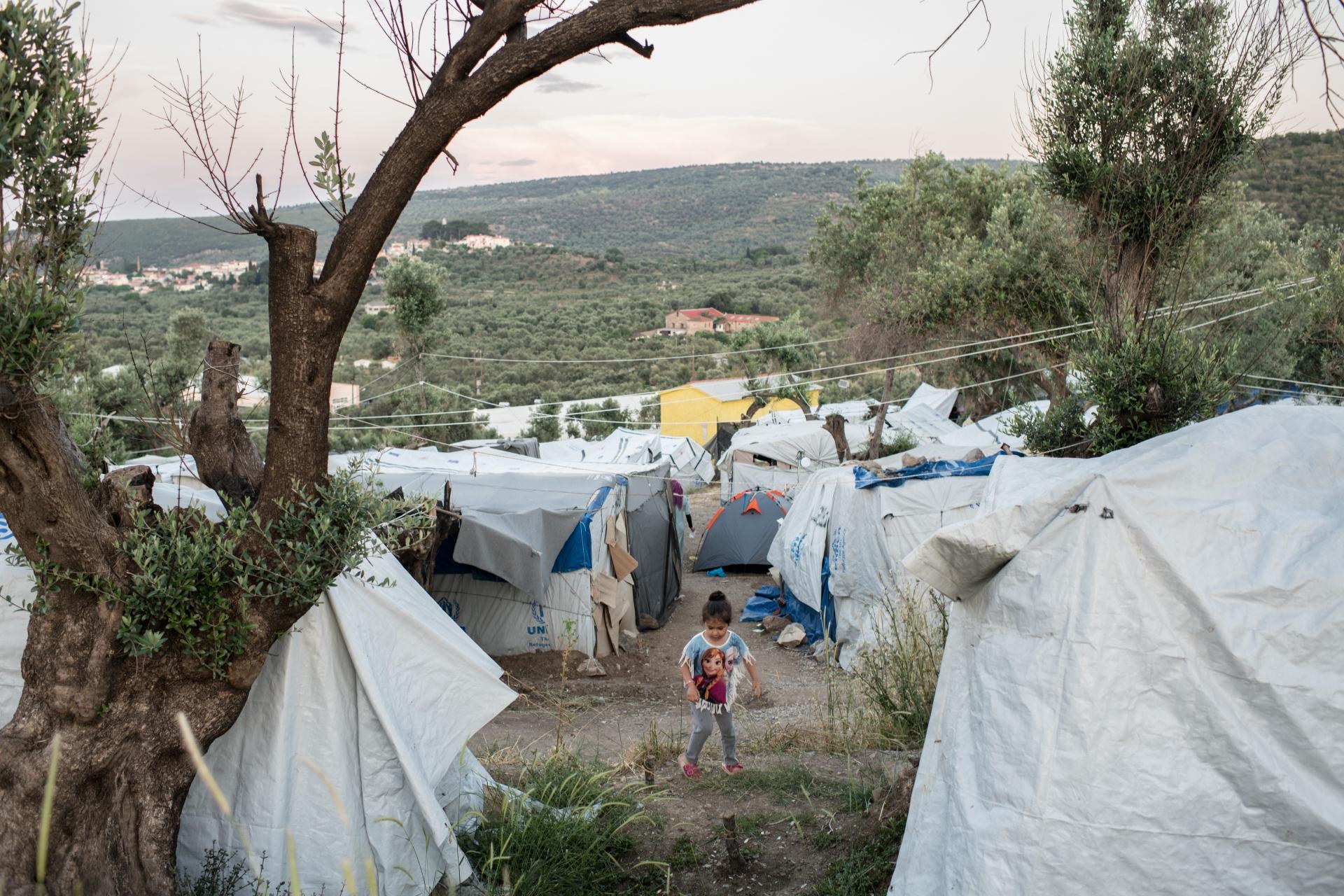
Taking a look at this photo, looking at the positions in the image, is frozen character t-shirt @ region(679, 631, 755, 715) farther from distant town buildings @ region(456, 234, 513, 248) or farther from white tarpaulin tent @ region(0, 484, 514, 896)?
distant town buildings @ region(456, 234, 513, 248)

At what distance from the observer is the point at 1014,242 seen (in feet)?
53.4

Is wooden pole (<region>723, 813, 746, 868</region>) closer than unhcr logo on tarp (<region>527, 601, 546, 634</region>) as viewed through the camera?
Yes

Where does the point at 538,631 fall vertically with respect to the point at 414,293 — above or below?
below

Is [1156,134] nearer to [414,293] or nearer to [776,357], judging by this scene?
[414,293]

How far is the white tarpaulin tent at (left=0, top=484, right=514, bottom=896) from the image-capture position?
4527mm

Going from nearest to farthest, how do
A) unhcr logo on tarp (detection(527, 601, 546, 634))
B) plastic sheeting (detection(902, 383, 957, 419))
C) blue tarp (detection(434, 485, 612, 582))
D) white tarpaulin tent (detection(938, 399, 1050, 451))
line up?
blue tarp (detection(434, 485, 612, 582)) < unhcr logo on tarp (detection(527, 601, 546, 634)) < white tarpaulin tent (detection(938, 399, 1050, 451)) < plastic sheeting (detection(902, 383, 957, 419))

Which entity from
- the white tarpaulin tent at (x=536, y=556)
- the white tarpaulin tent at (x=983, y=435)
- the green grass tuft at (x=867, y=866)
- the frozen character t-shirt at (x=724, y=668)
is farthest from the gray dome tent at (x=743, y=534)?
the green grass tuft at (x=867, y=866)

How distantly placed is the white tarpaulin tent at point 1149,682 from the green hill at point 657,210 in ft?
198

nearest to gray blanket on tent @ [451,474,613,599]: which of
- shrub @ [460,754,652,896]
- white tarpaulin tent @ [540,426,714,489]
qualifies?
shrub @ [460,754,652,896]

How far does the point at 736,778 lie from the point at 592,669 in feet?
19.2

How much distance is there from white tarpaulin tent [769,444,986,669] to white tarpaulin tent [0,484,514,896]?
5.85 metres

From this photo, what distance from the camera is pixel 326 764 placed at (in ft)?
15.2

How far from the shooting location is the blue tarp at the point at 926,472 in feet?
35.6

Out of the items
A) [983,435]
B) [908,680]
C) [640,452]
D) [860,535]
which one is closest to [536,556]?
[860,535]
